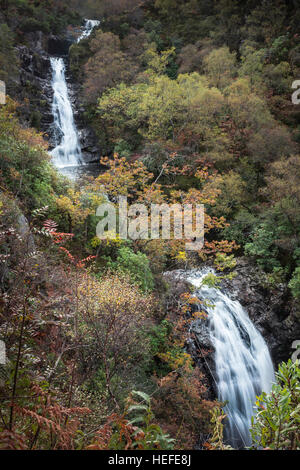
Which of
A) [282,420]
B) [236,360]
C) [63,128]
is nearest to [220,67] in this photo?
[63,128]

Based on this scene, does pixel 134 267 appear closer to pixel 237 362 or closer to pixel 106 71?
pixel 237 362

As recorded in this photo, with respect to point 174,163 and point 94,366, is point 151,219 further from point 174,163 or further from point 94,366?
point 174,163

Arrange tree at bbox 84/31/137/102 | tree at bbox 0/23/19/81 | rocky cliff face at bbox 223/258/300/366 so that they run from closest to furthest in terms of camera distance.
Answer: rocky cliff face at bbox 223/258/300/366
tree at bbox 0/23/19/81
tree at bbox 84/31/137/102

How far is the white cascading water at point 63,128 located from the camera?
20391 mm

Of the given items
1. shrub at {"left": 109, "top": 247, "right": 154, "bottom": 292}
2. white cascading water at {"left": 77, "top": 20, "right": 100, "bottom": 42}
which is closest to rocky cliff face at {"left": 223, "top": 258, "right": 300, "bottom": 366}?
shrub at {"left": 109, "top": 247, "right": 154, "bottom": 292}

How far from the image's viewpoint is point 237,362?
9516 mm

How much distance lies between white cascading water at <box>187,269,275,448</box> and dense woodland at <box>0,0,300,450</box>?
110cm

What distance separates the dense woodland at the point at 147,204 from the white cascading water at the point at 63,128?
1.79 m

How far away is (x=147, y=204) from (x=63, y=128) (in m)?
15.3

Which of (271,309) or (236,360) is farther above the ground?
(271,309)

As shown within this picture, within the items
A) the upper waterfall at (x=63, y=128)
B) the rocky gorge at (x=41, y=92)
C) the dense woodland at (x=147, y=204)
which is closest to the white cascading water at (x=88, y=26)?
the dense woodland at (x=147, y=204)

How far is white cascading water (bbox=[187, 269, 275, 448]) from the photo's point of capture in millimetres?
8445

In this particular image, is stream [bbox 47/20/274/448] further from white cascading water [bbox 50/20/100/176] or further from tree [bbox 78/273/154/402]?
white cascading water [bbox 50/20/100/176]
